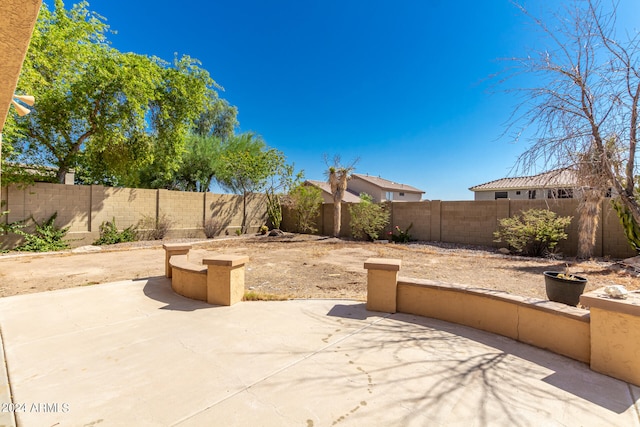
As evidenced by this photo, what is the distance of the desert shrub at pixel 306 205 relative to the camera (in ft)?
52.1

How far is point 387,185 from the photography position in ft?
102

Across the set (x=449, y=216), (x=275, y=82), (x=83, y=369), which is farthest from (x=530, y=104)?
(x=275, y=82)

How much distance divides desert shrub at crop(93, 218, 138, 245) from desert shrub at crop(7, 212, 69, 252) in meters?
1.10

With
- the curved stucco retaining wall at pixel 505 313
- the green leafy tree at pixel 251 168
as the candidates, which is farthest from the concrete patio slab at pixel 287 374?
the green leafy tree at pixel 251 168

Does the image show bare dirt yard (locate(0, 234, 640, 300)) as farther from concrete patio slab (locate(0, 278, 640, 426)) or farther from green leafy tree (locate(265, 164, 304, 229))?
green leafy tree (locate(265, 164, 304, 229))

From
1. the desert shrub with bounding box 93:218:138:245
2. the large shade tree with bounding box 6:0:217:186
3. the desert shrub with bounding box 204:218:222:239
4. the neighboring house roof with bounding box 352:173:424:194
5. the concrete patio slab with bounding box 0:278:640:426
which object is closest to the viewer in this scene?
the concrete patio slab with bounding box 0:278:640:426

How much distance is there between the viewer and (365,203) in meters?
13.7

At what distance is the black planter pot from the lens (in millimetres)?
3916

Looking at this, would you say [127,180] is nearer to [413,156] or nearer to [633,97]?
[413,156]

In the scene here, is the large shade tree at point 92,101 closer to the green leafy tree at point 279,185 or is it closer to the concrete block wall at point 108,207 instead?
the concrete block wall at point 108,207

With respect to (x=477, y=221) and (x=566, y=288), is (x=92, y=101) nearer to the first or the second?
(x=566, y=288)

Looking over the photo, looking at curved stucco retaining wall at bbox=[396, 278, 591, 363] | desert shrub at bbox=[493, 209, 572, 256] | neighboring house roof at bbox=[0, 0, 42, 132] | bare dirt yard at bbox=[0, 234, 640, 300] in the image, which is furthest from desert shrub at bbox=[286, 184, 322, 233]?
neighboring house roof at bbox=[0, 0, 42, 132]

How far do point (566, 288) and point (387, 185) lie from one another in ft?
91.1

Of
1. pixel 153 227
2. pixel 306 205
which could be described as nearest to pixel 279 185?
pixel 306 205
